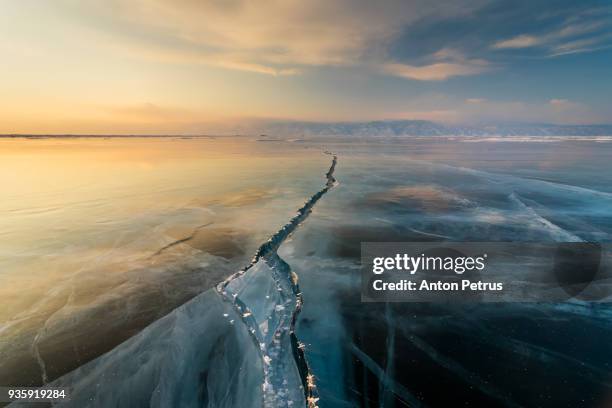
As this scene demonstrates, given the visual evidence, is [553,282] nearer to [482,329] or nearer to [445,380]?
[482,329]

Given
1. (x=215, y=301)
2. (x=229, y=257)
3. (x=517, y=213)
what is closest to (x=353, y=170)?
(x=517, y=213)

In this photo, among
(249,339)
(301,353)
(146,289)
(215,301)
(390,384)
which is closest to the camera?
(390,384)

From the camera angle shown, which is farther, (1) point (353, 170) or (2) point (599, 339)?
(1) point (353, 170)

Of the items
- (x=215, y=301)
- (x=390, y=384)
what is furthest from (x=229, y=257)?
(x=390, y=384)

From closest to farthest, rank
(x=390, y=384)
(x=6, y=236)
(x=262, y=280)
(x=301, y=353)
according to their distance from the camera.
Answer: (x=390, y=384) → (x=301, y=353) → (x=262, y=280) → (x=6, y=236)

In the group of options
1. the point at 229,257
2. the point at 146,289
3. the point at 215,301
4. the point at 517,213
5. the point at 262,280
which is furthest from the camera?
the point at 517,213

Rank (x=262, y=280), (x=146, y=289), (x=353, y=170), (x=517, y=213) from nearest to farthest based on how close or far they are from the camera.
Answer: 1. (x=146, y=289)
2. (x=262, y=280)
3. (x=517, y=213)
4. (x=353, y=170)

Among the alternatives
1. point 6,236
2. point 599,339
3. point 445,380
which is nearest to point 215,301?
point 445,380

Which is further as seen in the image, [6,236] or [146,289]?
[6,236]

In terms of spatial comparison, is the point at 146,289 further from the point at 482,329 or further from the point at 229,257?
the point at 482,329
